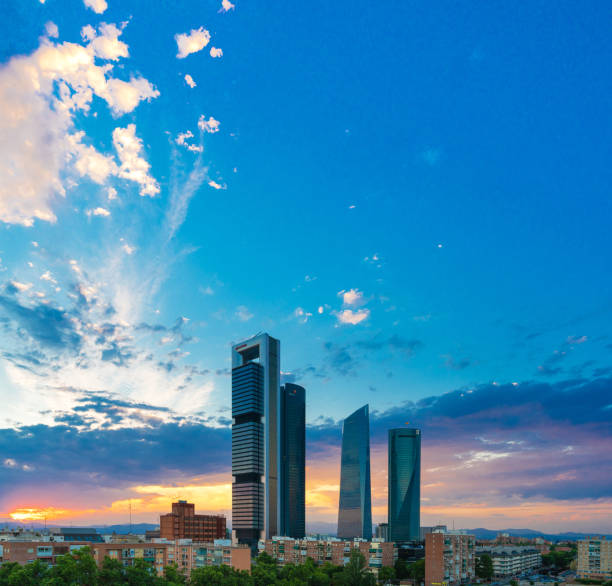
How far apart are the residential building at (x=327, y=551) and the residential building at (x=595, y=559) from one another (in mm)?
52293

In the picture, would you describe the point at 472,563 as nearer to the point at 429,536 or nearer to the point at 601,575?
the point at 429,536

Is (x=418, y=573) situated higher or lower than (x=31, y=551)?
lower

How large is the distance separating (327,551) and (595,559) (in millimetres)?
72212

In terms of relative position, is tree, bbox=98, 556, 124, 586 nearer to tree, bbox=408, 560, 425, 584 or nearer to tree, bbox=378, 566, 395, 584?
tree, bbox=378, 566, 395, 584

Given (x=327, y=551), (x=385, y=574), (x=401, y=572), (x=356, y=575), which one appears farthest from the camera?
(x=401, y=572)

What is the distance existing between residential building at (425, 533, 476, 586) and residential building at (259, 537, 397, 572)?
1364 centimetres

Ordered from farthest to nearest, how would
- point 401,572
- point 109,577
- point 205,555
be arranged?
point 401,572 < point 205,555 < point 109,577

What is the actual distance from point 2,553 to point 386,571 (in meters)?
82.1

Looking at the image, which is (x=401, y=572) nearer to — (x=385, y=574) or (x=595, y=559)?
(x=385, y=574)

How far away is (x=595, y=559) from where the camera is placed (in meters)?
148

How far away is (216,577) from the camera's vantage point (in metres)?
78.6

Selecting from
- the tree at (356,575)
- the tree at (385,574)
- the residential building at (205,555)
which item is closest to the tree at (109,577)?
the residential building at (205,555)

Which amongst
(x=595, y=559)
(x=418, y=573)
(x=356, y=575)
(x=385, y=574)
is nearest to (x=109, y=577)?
(x=356, y=575)

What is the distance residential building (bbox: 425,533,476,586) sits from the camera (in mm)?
125000
